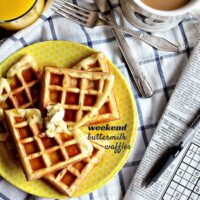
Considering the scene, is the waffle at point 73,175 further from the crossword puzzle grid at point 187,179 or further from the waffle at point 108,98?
the crossword puzzle grid at point 187,179

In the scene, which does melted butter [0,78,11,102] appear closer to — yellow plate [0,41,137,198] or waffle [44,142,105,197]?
yellow plate [0,41,137,198]

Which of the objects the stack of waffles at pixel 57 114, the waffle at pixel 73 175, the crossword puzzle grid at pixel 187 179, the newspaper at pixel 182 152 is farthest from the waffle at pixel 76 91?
the crossword puzzle grid at pixel 187 179

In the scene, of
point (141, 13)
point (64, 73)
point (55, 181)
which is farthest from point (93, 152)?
point (141, 13)

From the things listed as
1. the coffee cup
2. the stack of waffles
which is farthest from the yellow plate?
the coffee cup

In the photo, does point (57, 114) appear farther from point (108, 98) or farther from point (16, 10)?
point (16, 10)

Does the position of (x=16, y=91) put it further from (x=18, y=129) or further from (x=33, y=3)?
(x=33, y=3)

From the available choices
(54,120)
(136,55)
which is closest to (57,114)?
(54,120)
